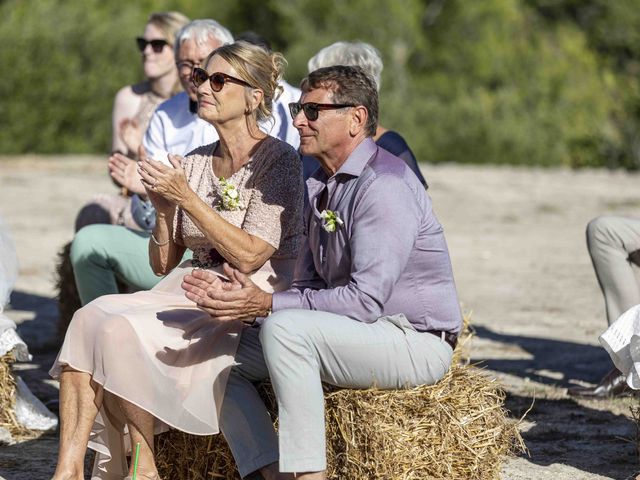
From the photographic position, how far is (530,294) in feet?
31.9

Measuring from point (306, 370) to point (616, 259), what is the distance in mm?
2700

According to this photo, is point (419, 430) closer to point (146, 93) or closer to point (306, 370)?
point (306, 370)

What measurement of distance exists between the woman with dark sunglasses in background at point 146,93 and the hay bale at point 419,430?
2.71 m

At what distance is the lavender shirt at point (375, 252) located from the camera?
4.19m

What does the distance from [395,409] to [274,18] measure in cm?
2779

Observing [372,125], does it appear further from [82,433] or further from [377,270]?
[82,433]

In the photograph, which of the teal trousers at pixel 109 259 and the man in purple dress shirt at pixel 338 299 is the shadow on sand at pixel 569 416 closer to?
the man in purple dress shirt at pixel 338 299

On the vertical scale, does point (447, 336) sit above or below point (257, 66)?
below

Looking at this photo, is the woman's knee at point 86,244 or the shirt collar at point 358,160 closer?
the shirt collar at point 358,160

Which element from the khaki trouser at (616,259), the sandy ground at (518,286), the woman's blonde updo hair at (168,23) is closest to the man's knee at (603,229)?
the khaki trouser at (616,259)

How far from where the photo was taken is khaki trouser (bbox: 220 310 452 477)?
13.3 feet

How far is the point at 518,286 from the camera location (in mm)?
10133

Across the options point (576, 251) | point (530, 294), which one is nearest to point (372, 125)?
point (530, 294)

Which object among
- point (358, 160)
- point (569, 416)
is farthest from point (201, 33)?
point (569, 416)
